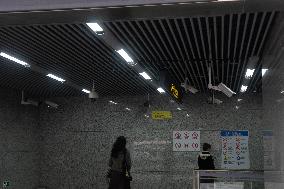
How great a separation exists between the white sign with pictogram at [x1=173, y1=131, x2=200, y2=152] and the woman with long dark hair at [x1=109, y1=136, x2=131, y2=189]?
3206 millimetres

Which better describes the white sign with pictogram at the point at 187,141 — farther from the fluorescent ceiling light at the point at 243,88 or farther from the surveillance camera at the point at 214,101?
the fluorescent ceiling light at the point at 243,88

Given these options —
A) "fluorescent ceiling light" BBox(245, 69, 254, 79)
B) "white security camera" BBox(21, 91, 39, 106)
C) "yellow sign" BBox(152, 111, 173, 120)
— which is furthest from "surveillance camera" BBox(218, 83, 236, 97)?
"white security camera" BBox(21, 91, 39, 106)

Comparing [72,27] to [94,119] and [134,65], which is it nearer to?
[134,65]

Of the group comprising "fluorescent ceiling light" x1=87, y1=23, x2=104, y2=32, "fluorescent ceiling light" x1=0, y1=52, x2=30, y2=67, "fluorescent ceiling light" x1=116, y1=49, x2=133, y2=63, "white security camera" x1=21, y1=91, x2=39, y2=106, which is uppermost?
"fluorescent ceiling light" x1=116, y1=49, x2=133, y2=63

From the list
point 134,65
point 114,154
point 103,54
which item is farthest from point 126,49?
point 114,154

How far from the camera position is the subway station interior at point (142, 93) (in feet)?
13.0

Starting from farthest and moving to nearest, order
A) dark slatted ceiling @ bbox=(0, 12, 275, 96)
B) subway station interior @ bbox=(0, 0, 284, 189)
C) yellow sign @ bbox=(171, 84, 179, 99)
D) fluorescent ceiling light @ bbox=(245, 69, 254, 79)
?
1. yellow sign @ bbox=(171, 84, 179, 99)
2. fluorescent ceiling light @ bbox=(245, 69, 254, 79)
3. dark slatted ceiling @ bbox=(0, 12, 275, 96)
4. subway station interior @ bbox=(0, 0, 284, 189)

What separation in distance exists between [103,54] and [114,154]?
7.92ft

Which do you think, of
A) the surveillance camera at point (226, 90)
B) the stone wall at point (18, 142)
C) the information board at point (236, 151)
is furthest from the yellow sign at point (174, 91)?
the stone wall at point (18, 142)

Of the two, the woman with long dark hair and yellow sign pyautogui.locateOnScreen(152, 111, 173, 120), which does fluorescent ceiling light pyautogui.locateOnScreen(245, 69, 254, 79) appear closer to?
the woman with long dark hair

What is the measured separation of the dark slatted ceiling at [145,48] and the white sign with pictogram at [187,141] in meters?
2.13

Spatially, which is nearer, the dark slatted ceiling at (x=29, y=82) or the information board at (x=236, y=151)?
the dark slatted ceiling at (x=29, y=82)

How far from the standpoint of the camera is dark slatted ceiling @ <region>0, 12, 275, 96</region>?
18.0ft

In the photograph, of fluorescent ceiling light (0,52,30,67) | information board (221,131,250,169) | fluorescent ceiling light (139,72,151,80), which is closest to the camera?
fluorescent ceiling light (0,52,30,67)
